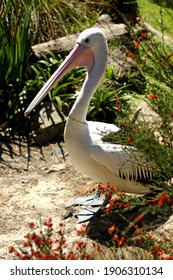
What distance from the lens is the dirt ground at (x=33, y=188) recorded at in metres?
5.23

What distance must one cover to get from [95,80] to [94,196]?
103cm

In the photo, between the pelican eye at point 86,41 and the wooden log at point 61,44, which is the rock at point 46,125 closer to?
the wooden log at point 61,44

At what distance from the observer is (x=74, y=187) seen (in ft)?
19.2

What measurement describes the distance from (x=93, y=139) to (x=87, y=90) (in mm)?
468

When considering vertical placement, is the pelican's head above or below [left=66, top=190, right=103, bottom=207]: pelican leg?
above

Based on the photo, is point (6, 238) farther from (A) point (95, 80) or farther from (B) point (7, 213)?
(A) point (95, 80)

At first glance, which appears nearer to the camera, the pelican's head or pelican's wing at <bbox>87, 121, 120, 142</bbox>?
pelican's wing at <bbox>87, 121, 120, 142</bbox>

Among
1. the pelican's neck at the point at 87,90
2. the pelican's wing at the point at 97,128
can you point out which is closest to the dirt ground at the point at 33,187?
the pelican's wing at the point at 97,128

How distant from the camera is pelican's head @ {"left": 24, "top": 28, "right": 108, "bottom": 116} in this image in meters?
5.30

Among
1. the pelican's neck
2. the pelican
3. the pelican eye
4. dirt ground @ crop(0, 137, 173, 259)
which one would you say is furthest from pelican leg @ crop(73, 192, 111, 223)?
the pelican eye

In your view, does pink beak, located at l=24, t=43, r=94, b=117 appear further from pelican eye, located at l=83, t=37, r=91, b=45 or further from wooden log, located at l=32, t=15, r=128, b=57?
wooden log, located at l=32, t=15, r=128, b=57
